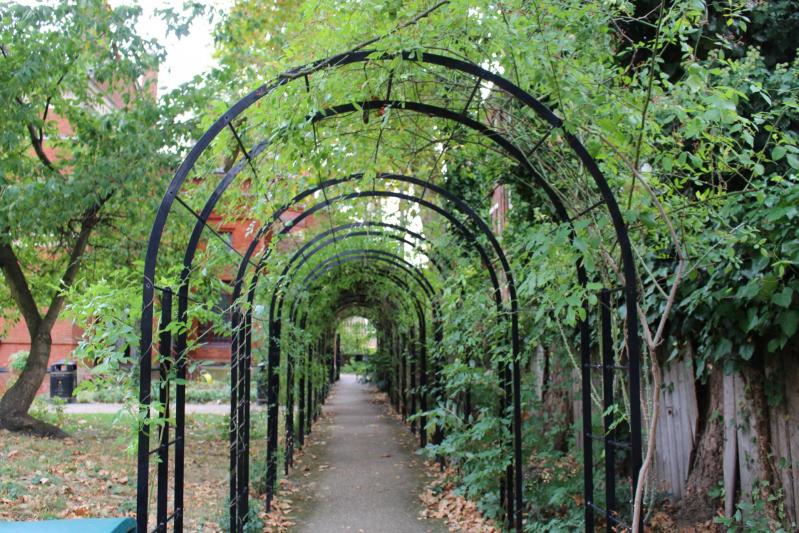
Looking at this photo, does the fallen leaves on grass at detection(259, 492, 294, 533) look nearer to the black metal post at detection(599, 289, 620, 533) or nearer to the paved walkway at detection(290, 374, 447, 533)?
the paved walkway at detection(290, 374, 447, 533)

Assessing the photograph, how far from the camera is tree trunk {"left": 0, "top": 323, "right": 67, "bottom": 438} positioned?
34.4 feet

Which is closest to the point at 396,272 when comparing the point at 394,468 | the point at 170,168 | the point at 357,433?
the point at 357,433

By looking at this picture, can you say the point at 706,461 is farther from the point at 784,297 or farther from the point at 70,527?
the point at 70,527

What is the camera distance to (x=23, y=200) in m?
8.09

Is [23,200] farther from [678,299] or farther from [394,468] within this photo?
[678,299]

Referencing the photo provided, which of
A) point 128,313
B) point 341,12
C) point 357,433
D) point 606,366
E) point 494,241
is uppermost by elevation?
point 341,12

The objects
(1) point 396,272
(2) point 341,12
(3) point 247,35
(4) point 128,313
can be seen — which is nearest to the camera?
(4) point 128,313

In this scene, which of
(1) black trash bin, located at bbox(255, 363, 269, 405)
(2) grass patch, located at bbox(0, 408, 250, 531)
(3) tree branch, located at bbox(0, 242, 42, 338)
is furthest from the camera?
(1) black trash bin, located at bbox(255, 363, 269, 405)

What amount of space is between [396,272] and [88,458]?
664 cm

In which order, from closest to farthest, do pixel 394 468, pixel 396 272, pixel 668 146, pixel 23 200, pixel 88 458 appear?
pixel 668 146 < pixel 23 200 < pixel 88 458 < pixel 394 468 < pixel 396 272

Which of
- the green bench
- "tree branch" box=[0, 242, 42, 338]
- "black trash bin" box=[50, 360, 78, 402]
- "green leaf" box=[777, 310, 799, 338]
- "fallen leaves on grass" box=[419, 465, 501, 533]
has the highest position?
"tree branch" box=[0, 242, 42, 338]

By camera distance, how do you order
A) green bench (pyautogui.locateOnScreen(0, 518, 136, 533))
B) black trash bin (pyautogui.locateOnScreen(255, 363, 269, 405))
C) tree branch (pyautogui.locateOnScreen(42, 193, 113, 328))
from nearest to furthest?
green bench (pyautogui.locateOnScreen(0, 518, 136, 533)), tree branch (pyautogui.locateOnScreen(42, 193, 113, 328)), black trash bin (pyautogui.locateOnScreen(255, 363, 269, 405))

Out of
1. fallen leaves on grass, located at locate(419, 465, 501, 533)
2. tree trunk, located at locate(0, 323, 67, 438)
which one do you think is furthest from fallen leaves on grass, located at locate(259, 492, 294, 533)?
tree trunk, located at locate(0, 323, 67, 438)

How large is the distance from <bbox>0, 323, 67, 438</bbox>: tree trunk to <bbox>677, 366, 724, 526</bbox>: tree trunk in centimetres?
924
